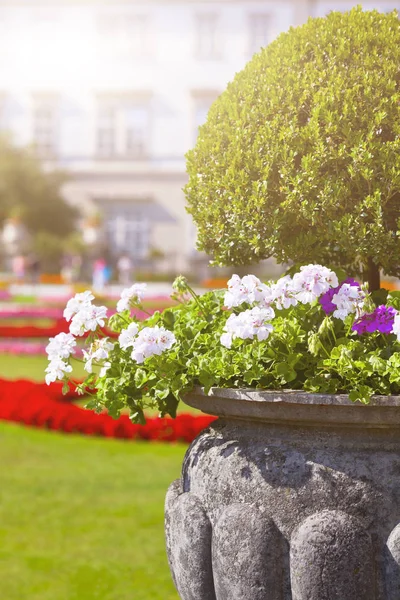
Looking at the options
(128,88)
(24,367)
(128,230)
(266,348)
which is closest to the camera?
(266,348)

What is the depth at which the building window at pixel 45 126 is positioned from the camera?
116 ft

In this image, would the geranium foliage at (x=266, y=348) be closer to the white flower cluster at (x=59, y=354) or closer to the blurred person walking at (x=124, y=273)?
the white flower cluster at (x=59, y=354)

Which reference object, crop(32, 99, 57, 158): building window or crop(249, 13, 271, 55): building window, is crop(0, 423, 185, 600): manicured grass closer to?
crop(32, 99, 57, 158): building window

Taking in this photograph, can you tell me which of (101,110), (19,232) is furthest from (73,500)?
(101,110)

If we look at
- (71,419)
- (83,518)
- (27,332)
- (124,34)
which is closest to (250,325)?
(83,518)

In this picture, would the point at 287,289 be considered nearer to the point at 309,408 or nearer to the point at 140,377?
the point at 309,408

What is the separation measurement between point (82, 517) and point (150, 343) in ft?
8.71

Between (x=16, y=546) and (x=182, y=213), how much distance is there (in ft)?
98.6

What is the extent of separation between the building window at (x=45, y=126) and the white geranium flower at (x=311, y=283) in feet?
112

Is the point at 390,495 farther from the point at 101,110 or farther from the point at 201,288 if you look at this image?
the point at 101,110

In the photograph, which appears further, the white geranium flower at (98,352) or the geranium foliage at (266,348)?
the white geranium flower at (98,352)

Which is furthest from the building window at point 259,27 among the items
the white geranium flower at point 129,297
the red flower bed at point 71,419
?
the white geranium flower at point 129,297

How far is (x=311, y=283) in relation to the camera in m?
2.52

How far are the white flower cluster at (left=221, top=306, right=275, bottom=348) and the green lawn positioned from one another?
1.91m
